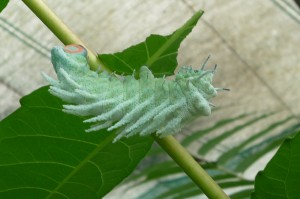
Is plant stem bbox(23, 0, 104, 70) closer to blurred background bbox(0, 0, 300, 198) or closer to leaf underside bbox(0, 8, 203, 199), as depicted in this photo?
leaf underside bbox(0, 8, 203, 199)

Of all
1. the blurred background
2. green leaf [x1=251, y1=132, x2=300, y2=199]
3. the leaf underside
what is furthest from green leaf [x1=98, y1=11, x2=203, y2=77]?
the blurred background

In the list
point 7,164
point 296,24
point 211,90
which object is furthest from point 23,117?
point 296,24

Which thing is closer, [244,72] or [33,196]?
[33,196]

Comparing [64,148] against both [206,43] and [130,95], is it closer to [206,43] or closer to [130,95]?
[130,95]

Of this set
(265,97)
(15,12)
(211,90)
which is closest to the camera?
(211,90)

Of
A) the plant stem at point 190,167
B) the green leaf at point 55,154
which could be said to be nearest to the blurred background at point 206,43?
the green leaf at point 55,154

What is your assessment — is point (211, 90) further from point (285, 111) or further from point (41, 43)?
point (285, 111)

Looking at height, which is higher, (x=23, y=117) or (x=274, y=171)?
(x=23, y=117)
